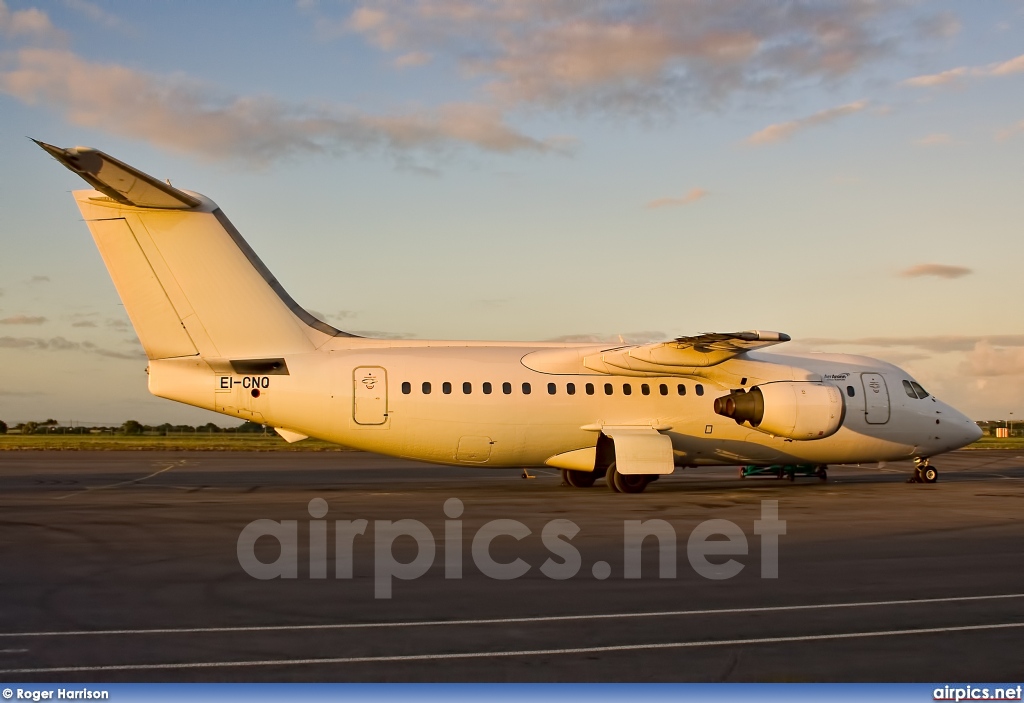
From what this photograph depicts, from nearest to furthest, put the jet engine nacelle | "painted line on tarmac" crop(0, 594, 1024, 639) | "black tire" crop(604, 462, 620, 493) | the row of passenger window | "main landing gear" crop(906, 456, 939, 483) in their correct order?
"painted line on tarmac" crop(0, 594, 1024, 639) → the row of passenger window → the jet engine nacelle → "black tire" crop(604, 462, 620, 493) → "main landing gear" crop(906, 456, 939, 483)

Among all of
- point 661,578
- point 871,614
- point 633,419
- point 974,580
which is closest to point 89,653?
point 661,578

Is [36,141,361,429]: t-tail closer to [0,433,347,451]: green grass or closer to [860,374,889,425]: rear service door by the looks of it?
[860,374,889,425]: rear service door

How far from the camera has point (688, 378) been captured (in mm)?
24938

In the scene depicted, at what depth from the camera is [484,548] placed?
1276 centimetres

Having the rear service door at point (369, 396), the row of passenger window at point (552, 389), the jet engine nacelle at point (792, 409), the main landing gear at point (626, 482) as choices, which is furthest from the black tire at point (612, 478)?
the rear service door at point (369, 396)

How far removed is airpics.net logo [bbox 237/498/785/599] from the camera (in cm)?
1072

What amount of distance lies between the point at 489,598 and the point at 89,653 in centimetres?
376

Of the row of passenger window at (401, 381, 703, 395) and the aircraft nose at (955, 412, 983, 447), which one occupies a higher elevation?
the row of passenger window at (401, 381, 703, 395)

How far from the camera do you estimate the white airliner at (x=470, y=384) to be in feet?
69.1

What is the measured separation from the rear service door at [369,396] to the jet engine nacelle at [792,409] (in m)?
9.15

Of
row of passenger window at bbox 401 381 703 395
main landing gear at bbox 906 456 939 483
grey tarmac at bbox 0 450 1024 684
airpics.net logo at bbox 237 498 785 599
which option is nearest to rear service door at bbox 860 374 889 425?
main landing gear at bbox 906 456 939 483

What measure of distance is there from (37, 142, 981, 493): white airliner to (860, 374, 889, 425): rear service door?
2.3 inches

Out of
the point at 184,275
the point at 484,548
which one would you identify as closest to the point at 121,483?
the point at 184,275

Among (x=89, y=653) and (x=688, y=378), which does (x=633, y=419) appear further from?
(x=89, y=653)
